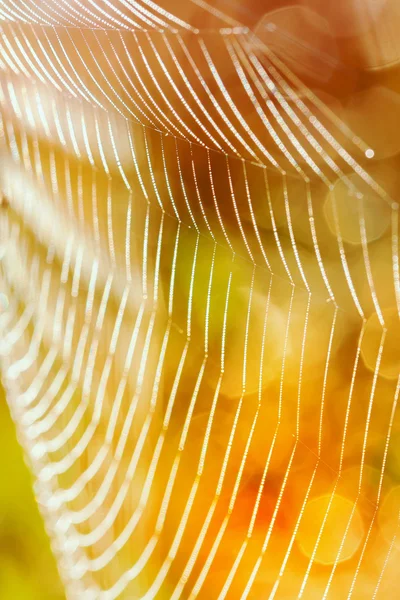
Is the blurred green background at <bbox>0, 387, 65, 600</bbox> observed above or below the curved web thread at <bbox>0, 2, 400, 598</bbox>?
below

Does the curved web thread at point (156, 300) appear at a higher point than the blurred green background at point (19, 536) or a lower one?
higher

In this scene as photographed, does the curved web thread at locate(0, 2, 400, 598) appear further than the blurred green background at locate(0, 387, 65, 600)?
Yes

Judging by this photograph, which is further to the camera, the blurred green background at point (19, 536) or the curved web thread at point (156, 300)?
the curved web thread at point (156, 300)

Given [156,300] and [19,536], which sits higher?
[156,300]

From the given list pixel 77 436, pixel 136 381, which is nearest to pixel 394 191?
pixel 136 381
